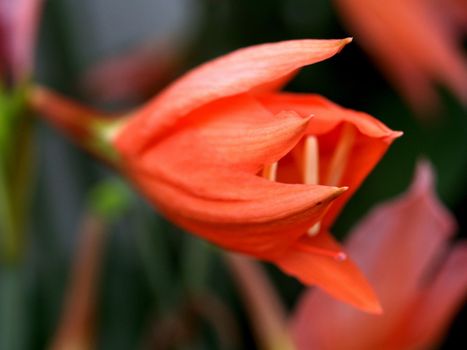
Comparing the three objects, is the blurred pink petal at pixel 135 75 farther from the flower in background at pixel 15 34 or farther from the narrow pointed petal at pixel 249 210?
the narrow pointed petal at pixel 249 210

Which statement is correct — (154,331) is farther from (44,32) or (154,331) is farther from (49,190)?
(44,32)

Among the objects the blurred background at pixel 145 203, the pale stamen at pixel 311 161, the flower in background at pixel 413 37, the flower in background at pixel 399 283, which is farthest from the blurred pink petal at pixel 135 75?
the pale stamen at pixel 311 161

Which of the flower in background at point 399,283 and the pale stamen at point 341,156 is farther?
the flower in background at point 399,283

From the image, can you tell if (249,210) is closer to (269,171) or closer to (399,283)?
(269,171)

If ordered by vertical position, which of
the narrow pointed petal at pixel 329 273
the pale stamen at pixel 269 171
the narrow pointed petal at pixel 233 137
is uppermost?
the narrow pointed petal at pixel 233 137

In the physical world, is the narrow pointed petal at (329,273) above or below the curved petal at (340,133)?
below

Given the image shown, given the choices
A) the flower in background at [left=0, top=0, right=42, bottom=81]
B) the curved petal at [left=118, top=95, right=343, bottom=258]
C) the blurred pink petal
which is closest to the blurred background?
the blurred pink petal
